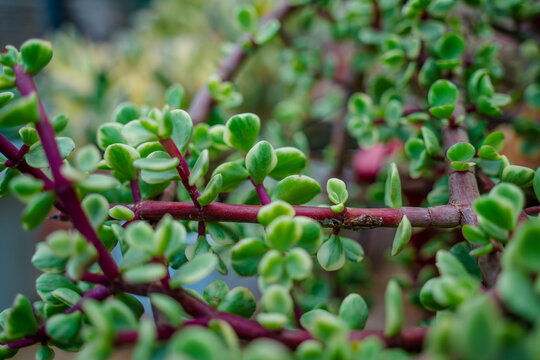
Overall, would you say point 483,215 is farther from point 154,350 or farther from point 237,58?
point 237,58

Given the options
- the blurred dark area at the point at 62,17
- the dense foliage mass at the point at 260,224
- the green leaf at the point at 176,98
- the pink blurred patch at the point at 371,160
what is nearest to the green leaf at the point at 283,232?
the dense foliage mass at the point at 260,224

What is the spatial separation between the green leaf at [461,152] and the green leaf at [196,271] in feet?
0.65

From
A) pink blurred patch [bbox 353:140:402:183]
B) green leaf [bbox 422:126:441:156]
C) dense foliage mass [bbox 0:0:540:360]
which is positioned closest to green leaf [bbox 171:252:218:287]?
dense foliage mass [bbox 0:0:540:360]

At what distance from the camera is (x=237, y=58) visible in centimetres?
52

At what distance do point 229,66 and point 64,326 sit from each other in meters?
0.36

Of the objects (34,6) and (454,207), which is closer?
(454,207)

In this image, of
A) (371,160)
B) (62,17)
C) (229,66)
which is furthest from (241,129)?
(62,17)

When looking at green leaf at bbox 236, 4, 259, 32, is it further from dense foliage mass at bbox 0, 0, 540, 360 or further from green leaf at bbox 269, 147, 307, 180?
green leaf at bbox 269, 147, 307, 180

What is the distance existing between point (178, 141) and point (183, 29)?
43.1 inches

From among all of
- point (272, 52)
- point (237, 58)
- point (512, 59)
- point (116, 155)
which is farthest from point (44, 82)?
point (512, 59)

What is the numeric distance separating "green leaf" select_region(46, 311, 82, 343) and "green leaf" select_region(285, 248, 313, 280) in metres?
0.13

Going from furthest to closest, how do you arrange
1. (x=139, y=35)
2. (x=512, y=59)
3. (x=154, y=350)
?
(x=139, y=35) < (x=512, y=59) < (x=154, y=350)

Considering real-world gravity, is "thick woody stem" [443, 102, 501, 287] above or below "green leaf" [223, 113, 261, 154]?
below

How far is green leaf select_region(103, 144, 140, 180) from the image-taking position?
0.29m
